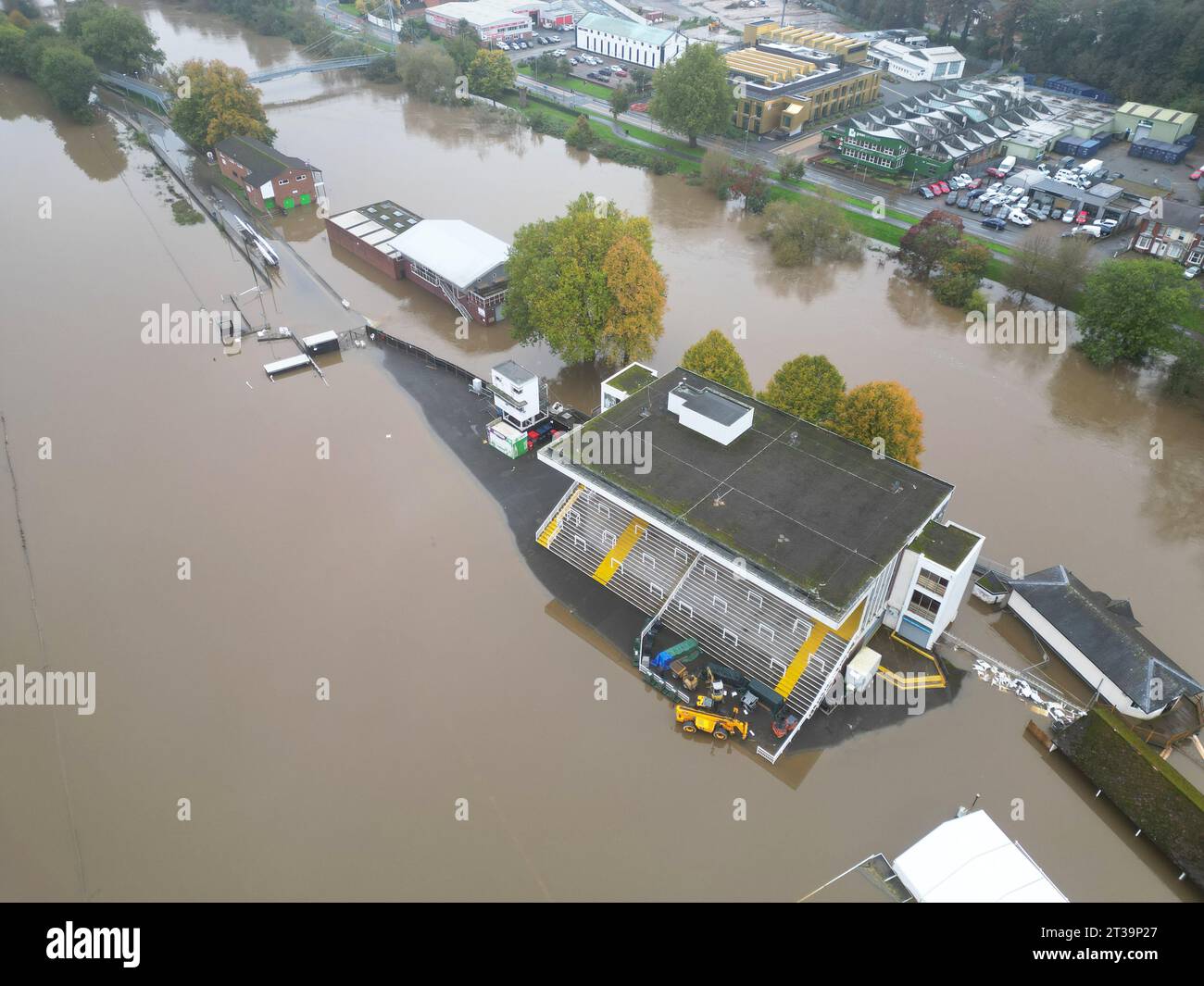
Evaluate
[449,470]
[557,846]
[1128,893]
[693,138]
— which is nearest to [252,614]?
[449,470]

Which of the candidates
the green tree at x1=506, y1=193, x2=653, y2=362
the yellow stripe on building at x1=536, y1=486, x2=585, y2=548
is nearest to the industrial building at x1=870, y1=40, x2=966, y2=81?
the green tree at x1=506, y1=193, x2=653, y2=362

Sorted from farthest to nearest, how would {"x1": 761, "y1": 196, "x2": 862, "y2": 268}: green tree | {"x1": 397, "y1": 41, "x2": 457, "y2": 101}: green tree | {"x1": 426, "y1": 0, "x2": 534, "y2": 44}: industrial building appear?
1. {"x1": 426, "y1": 0, "x2": 534, "y2": 44}: industrial building
2. {"x1": 397, "y1": 41, "x2": 457, "y2": 101}: green tree
3. {"x1": 761, "y1": 196, "x2": 862, "y2": 268}: green tree

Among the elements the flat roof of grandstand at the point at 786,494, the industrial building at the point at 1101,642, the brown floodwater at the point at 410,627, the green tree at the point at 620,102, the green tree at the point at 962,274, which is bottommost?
the brown floodwater at the point at 410,627

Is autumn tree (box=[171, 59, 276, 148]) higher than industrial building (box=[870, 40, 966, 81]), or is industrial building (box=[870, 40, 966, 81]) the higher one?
industrial building (box=[870, 40, 966, 81])

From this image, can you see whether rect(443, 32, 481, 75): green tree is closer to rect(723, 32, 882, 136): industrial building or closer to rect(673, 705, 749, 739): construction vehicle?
rect(723, 32, 882, 136): industrial building

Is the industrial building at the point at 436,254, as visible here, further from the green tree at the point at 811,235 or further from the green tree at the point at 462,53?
the green tree at the point at 462,53

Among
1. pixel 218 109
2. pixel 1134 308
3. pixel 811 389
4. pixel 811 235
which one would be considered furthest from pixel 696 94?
pixel 811 389

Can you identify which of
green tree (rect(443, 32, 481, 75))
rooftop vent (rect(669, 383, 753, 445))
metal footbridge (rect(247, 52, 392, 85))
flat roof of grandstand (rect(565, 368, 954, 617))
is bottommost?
flat roof of grandstand (rect(565, 368, 954, 617))

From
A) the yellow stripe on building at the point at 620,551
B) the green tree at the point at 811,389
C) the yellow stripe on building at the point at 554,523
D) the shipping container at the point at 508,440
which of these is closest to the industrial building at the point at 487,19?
the shipping container at the point at 508,440
